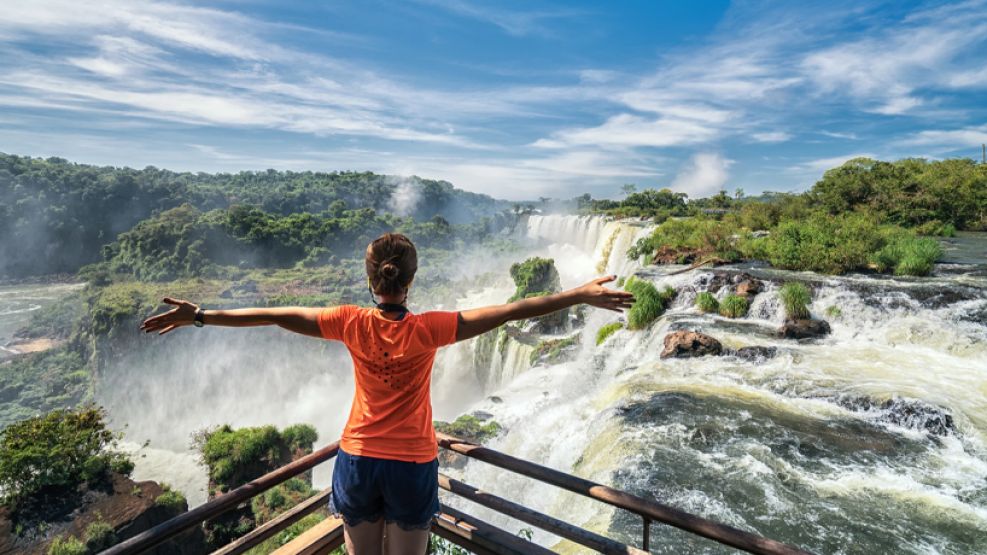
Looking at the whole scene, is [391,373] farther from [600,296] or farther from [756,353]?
[756,353]

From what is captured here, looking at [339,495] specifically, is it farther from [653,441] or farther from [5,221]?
[5,221]

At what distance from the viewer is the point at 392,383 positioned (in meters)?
1.76

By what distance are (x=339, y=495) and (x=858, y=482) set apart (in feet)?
21.7

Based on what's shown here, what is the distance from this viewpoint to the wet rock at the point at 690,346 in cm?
1002

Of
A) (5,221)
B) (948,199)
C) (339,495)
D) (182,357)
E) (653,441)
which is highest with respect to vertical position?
(948,199)

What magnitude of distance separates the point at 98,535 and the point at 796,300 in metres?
18.4

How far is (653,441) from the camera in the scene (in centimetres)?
691

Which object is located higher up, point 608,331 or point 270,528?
point 270,528

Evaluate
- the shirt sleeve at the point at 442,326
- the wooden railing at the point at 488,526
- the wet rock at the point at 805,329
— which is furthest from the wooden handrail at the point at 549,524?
the wet rock at the point at 805,329

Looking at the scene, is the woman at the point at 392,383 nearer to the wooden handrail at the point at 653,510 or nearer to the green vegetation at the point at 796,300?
the wooden handrail at the point at 653,510

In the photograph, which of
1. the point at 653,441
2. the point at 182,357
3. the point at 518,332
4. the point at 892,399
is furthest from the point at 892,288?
the point at 182,357

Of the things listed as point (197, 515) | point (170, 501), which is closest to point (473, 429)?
point (170, 501)

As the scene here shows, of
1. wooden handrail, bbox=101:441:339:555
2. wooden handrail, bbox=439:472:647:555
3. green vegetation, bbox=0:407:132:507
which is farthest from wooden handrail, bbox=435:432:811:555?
green vegetation, bbox=0:407:132:507

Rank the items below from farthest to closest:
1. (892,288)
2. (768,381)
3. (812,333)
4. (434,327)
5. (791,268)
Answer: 1. (791,268)
2. (892,288)
3. (812,333)
4. (768,381)
5. (434,327)
